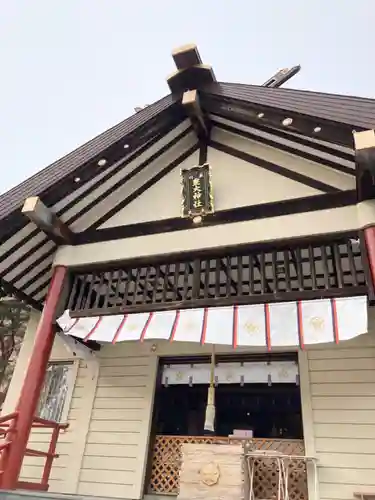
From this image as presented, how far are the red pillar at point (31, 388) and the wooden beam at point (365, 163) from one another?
14.7ft

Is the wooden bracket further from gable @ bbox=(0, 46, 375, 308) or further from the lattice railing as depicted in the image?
the lattice railing

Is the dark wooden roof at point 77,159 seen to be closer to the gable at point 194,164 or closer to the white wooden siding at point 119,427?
the gable at point 194,164

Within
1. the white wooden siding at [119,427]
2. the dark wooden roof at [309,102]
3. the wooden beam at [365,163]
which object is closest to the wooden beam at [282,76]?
the dark wooden roof at [309,102]

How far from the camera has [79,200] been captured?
6.32 meters

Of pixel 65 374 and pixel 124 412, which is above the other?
pixel 65 374

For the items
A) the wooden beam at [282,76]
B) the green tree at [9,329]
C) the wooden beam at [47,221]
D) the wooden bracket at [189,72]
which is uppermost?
the wooden beam at [282,76]

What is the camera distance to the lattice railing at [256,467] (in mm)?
5426

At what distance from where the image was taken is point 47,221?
5805mm

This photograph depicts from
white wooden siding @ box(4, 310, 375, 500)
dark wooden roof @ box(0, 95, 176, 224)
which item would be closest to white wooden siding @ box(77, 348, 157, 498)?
white wooden siding @ box(4, 310, 375, 500)

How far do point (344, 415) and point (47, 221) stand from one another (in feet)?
17.5

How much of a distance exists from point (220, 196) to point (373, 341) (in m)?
3.32

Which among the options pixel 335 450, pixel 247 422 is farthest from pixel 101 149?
pixel 247 422

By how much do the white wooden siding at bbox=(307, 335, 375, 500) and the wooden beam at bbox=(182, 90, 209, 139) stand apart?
13.5 feet

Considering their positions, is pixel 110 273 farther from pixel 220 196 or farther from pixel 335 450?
pixel 335 450
